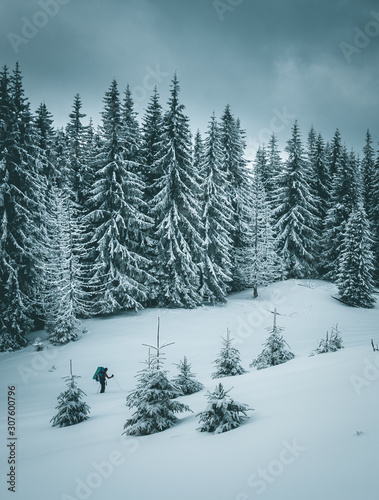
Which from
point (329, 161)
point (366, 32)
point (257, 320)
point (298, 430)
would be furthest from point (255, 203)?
point (298, 430)

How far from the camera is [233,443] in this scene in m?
4.75

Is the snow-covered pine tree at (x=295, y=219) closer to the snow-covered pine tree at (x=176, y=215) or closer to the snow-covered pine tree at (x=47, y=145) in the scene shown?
the snow-covered pine tree at (x=176, y=215)

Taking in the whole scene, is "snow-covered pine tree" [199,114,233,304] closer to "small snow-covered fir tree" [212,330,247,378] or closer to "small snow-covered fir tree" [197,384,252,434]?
"small snow-covered fir tree" [212,330,247,378]

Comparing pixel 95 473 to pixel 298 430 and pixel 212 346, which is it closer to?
pixel 298 430

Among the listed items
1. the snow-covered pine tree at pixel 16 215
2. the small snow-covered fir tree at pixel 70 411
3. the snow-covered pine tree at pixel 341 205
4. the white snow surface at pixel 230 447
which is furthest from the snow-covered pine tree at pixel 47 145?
the snow-covered pine tree at pixel 341 205

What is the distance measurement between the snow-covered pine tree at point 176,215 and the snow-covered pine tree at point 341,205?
17.7 metres

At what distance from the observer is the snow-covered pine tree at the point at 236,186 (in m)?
30.8

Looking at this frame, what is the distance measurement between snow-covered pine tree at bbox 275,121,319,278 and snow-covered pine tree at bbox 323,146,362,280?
1841 mm

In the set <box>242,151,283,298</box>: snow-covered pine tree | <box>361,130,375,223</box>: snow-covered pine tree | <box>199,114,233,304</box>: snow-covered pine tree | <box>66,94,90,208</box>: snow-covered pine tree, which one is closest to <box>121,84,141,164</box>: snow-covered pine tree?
<box>66,94,90,208</box>: snow-covered pine tree

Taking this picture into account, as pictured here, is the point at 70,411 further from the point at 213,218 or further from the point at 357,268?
the point at 357,268

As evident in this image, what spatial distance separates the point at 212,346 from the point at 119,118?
60.5 ft

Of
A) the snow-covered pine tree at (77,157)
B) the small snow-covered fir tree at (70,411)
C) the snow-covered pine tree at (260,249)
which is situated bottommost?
the small snow-covered fir tree at (70,411)

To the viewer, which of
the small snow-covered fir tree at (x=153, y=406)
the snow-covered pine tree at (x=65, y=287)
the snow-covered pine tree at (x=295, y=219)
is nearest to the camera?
the small snow-covered fir tree at (x=153, y=406)

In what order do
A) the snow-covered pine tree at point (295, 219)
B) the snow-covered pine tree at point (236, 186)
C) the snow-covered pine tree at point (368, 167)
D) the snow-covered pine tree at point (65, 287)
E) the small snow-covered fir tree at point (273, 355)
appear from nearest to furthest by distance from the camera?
the small snow-covered fir tree at point (273, 355) < the snow-covered pine tree at point (65, 287) < the snow-covered pine tree at point (236, 186) < the snow-covered pine tree at point (295, 219) < the snow-covered pine tree at point (368, 167)
